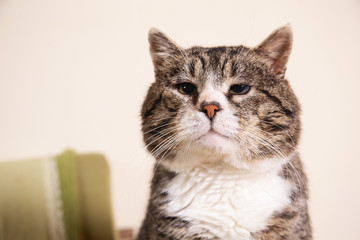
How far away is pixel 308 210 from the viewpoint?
83 centimetres

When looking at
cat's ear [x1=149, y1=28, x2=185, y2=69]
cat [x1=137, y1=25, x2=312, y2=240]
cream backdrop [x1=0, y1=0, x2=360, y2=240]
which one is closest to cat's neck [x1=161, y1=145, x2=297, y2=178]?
cat [x1=137, y1=25, x2=312, y2=240]

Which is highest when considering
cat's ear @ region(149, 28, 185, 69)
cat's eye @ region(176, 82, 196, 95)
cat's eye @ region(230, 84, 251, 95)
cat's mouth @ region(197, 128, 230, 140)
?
cat's ear @ region(149, 28, 185, 69)

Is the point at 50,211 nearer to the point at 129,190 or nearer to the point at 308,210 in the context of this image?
the point at 129,190

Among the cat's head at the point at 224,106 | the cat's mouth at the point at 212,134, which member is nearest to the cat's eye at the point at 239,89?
the cat's head at the point at 224,106

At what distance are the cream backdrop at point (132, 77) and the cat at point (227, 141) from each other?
0.14 ft

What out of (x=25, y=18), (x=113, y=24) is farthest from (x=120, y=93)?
(x=25, y=18)

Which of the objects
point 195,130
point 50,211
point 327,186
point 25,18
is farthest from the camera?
point 50,211

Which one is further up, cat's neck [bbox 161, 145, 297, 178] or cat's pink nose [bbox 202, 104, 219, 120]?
cat's pink nose [bbox 202, 104, 219, 120]

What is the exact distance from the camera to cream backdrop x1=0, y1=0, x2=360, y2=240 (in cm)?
73

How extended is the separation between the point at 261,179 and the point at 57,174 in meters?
0.71

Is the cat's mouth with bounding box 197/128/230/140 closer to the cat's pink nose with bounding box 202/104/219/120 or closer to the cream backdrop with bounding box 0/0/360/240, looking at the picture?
the cat's pink nose with bounding box 202/104/219/120

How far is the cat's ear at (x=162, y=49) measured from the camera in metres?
0.78

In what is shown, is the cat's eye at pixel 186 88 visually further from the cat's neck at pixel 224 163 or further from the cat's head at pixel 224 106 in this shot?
the cat's neck at pixel 224 163

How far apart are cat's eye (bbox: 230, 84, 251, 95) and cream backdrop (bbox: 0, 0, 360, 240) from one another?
107mm
